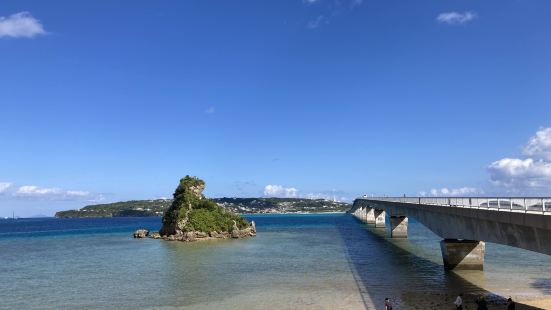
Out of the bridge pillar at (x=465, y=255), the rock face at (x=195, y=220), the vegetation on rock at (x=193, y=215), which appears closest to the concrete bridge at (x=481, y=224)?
the bridge pillar at (x=465, y=255)

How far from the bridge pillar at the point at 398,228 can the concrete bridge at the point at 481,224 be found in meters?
31.9

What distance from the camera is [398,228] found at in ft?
313

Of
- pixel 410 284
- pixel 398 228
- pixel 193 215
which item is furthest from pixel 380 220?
pixel 410 284

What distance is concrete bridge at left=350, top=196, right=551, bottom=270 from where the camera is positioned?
27.0 metres

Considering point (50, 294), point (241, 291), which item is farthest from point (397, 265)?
point (50, 294)

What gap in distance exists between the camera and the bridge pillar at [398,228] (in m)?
94.5

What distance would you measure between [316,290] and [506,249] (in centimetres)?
4028

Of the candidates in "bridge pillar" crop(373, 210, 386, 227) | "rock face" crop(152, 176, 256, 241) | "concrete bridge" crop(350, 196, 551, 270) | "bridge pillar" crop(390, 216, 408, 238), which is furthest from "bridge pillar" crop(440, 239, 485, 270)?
"bridge pillar" crop(373, 210, 386, 227)

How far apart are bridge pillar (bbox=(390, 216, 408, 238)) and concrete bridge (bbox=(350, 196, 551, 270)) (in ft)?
105

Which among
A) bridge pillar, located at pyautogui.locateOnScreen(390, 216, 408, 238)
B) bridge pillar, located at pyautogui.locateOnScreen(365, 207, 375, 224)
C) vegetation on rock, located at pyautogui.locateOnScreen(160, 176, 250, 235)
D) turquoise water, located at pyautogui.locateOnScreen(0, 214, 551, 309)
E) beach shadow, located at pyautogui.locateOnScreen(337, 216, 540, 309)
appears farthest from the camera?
bridge pillar, located at pyautogui.locateOnScreen(365, 207, 375, 224)

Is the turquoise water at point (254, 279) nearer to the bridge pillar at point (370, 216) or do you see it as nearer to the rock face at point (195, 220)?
the rock face at point (195, 220)

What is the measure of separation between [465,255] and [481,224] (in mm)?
9321

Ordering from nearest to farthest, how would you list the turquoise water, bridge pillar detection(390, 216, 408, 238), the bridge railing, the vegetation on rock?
the bridge railing
the turquoise water
bridge pillar detection(390, 216, 408, 238)
the vegetation on rock

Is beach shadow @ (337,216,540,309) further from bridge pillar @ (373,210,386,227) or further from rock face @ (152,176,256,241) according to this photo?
bridge pillar @ (373,210,386,227)
